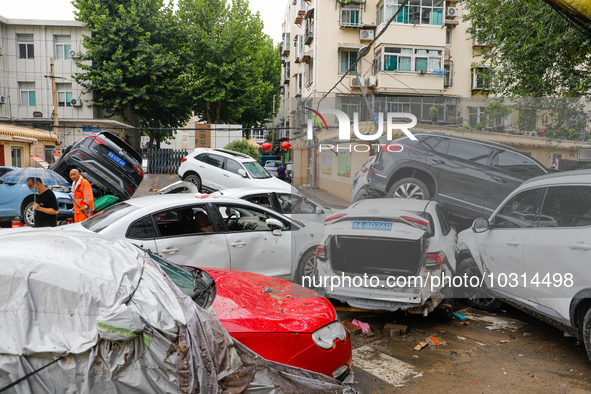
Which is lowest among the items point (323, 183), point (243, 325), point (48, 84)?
point (243, 325)

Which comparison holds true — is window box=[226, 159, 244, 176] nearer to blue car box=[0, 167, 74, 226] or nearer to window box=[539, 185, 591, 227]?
blue car box=[0, 167, 74, 226]

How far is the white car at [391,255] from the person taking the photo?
454 centimetres

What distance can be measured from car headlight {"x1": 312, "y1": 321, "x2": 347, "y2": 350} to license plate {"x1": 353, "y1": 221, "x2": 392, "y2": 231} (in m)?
1.40

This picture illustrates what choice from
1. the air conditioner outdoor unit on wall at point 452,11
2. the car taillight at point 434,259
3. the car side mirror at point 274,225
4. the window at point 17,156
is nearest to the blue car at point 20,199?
the car side mirror at point 274,225

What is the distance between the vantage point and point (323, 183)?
5.00m

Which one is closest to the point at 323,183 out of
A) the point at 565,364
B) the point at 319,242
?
the point at 319,242

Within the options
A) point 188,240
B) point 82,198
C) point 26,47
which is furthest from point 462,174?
point 26,47

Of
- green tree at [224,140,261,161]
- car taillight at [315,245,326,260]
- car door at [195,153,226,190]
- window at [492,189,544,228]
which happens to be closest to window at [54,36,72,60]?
green tree at [224,140,261,161]

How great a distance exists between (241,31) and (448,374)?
25791 millimetres

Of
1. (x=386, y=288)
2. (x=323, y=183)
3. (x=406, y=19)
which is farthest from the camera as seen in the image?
(x=406, y=19)

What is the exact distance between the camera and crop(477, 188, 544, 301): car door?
4.27 m

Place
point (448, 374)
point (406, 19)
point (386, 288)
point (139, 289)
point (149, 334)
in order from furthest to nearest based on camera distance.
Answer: point (406, 19) < point (386, 288) < point (448, 374) < point (139, 289) < point (149, 334)

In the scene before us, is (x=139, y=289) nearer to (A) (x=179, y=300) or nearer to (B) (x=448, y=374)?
(A) (x=179, y=300)

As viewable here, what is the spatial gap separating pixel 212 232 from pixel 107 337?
10.5 feet
